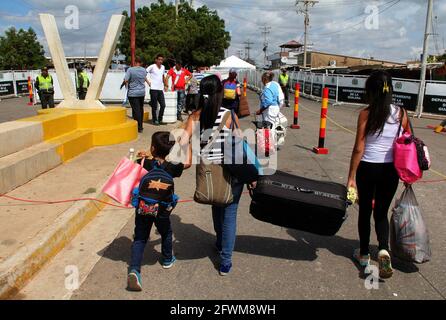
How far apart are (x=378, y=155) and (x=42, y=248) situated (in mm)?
3085

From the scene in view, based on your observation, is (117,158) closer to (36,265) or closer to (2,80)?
(36,265)

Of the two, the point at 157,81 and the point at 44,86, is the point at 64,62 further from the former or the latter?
the point at 44,86

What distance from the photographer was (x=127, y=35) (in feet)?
171

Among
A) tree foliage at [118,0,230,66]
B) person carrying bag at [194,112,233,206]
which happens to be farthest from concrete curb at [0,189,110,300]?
tree foliage at [118,0,230,66]

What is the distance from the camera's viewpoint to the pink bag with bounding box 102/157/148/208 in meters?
3.45

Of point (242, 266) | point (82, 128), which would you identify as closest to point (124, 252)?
point (242, 266)

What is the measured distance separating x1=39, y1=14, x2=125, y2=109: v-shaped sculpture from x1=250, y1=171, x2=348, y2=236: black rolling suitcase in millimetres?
6876

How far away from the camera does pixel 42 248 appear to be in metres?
3.81

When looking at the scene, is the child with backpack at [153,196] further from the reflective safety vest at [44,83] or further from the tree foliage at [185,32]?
the tree foliage at [185,32]

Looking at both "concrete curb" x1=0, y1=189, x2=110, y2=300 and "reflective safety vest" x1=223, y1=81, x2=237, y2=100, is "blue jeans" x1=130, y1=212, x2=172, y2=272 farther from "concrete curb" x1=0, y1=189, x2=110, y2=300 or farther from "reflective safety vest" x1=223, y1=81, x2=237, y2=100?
"reflective safety vest" x1=223, y1=81, x2=237, y2=100

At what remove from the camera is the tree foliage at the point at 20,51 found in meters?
48.6

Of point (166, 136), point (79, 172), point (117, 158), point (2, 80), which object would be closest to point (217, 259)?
point (166, 136)

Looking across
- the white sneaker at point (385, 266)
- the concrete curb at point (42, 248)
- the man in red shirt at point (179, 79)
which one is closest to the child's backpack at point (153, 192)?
the concrete curb at point (42, 248)

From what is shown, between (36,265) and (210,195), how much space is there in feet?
5.47
